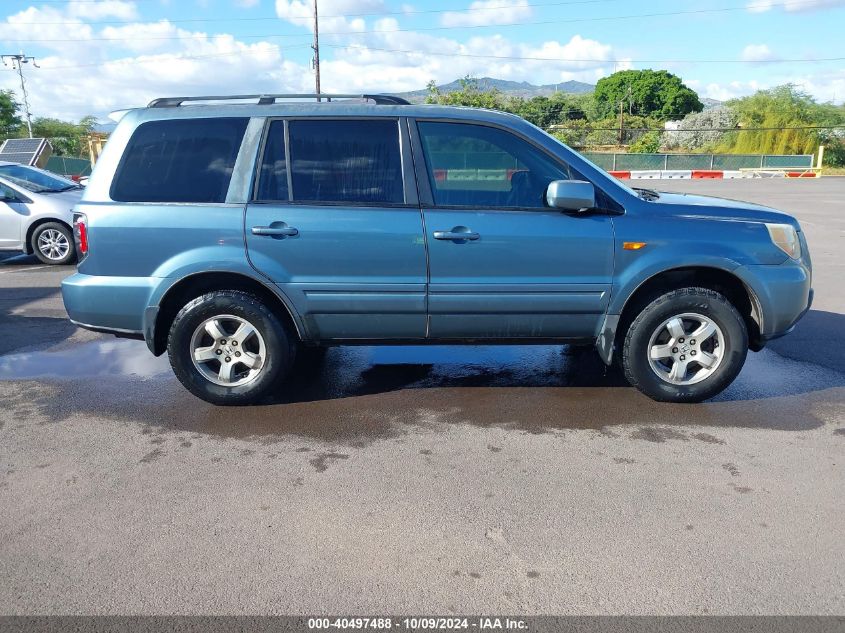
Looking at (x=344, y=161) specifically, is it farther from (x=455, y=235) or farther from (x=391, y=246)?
(x=455, y=235)

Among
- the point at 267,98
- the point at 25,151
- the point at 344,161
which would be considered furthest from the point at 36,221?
the point at 25,151

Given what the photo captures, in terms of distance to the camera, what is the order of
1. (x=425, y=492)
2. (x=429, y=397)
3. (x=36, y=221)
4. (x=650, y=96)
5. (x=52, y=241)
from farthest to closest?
(x=650, y=96), (x=52, y=241), (x=36, y=221), (x=429, y=397), (x=425, y=492)

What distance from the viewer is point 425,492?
3.36m

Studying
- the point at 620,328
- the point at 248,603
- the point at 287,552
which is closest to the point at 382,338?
the point at 620,328

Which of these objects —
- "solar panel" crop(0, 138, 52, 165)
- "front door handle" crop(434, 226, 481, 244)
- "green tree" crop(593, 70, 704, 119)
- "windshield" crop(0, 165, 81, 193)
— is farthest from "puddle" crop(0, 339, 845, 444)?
"green tree" crop(593, 70, 704, 119)

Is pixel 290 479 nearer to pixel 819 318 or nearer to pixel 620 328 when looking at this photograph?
pixel 620 328

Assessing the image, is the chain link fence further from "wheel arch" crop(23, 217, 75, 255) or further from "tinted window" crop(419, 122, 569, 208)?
"tinted window" crop(419, 122, 569, 208)

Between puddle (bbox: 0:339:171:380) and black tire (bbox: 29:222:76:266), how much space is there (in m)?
4.97

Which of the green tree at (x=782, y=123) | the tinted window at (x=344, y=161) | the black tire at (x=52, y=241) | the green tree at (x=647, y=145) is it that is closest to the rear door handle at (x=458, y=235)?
the tinted window at (x=344, y=161)

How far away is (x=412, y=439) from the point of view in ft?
13.1

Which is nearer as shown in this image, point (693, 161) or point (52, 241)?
point (52, 241)

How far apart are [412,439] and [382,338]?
2.65 feet

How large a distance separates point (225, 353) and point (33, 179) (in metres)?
8.45

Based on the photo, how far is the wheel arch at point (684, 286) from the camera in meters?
4.43
